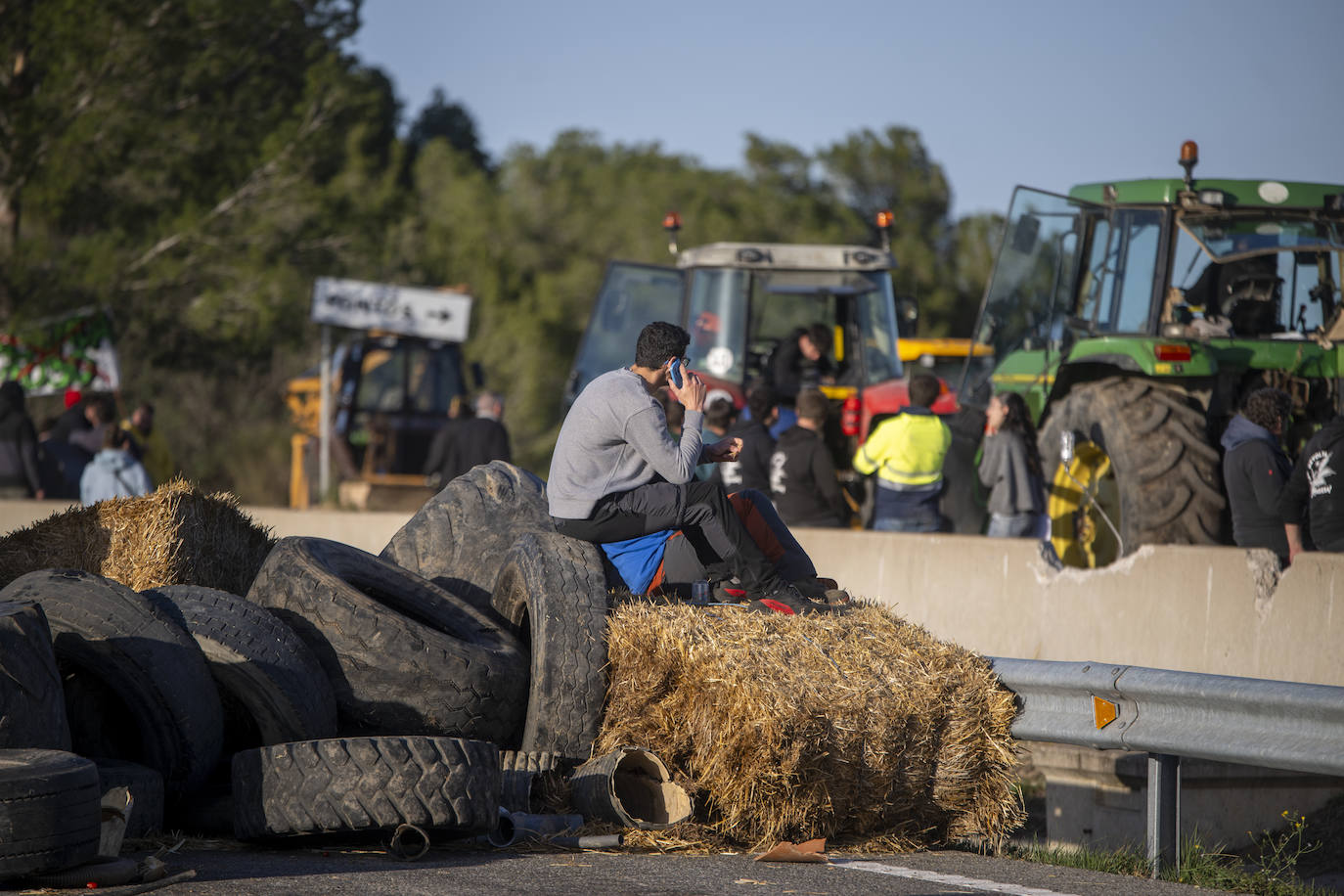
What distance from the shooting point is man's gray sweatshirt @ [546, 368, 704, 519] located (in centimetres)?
652

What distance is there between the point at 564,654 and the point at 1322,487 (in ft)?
14.4

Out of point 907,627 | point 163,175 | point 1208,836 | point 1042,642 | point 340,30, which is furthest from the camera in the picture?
point 340,30

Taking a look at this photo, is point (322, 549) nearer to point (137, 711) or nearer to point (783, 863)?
point (137, 711)

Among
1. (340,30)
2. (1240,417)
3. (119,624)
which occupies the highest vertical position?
(340,30)

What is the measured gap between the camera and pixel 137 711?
5371 millimetres

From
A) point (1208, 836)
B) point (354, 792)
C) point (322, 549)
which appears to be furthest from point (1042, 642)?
point (354, 792)

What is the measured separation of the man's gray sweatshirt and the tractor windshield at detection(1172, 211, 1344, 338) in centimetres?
582

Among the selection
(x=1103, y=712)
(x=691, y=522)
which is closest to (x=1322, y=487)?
(x=1103, y=712)

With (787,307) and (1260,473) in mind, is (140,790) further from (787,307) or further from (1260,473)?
(787,307)

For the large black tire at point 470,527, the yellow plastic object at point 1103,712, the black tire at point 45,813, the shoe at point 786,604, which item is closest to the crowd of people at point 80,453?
the large black tire at point 470,527

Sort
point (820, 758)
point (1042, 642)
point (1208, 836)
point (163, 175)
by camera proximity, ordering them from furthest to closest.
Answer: point (163, 175) < point (1042, 642) < point (1208, 836) < point (820, 758)

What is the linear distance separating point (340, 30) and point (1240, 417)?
20.7 meters

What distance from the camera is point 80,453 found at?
16156 millimetres

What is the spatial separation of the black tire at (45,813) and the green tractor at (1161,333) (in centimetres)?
703
